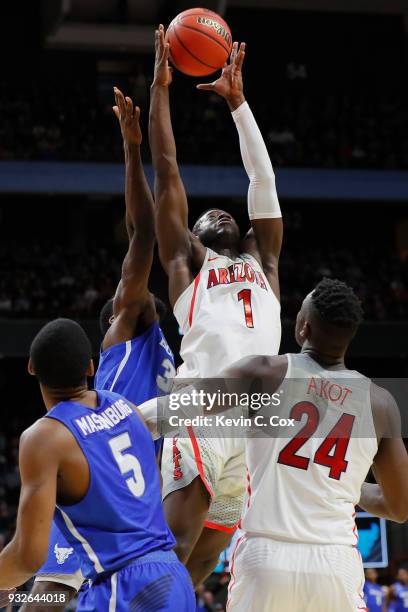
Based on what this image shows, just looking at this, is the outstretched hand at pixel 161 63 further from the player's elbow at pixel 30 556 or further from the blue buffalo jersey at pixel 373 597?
the blue buffalo jersey at pixel 373 597

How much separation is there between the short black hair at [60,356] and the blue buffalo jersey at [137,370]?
4.79 ft

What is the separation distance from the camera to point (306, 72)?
25594 millimetres

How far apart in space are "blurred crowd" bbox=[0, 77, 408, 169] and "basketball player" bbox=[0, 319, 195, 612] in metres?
16.5

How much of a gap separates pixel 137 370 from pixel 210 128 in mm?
17476

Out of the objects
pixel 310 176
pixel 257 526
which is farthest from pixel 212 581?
pixel 257 526

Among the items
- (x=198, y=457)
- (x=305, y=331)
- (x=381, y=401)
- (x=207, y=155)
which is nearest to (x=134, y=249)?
(x=198, y=457)

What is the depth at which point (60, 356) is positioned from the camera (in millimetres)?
3176

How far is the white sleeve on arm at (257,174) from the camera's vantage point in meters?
4.85

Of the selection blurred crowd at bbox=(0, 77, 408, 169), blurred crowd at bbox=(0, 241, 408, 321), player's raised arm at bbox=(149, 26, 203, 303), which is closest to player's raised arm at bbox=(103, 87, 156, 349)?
player's raised arm at bbox=(149, 26, 203, 303)

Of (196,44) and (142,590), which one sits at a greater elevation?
(196,44)

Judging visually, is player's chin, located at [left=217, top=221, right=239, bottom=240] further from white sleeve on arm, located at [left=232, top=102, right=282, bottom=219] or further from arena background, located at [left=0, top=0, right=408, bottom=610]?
arena background, located at [left=0, top=0, right=408, bottom=610]

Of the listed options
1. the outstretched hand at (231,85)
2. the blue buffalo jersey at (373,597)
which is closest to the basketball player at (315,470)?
the outstretched hand at (231,85)

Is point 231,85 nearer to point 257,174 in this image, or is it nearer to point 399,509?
point 257,174

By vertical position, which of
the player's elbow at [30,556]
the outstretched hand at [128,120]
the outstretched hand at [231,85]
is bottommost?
the player's elbow at [30,556]
